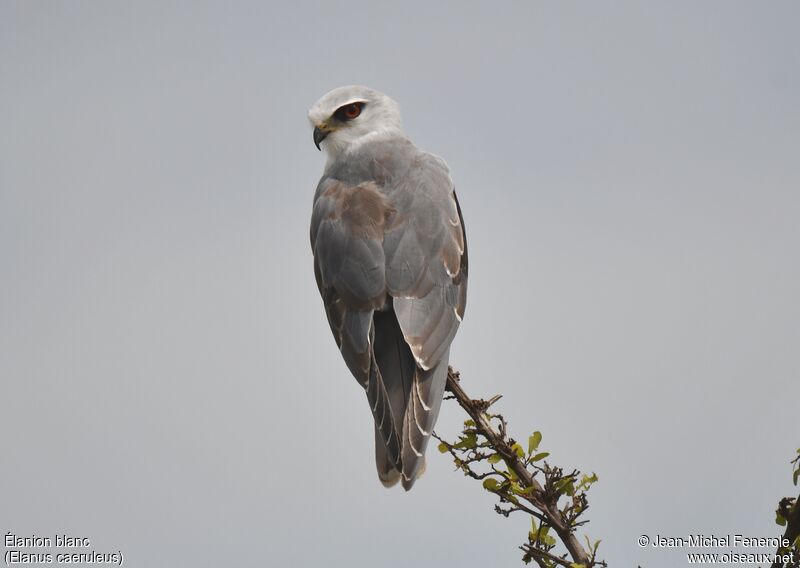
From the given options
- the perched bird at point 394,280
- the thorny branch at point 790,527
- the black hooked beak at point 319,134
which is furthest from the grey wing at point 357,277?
the thorny branch at point 790,527

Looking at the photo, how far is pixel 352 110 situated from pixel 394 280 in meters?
2.35

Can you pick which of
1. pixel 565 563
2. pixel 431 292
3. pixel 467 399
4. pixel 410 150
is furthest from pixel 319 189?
pixel 565 563

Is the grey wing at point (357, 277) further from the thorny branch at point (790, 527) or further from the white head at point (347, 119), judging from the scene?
the thorny branch at point (790, 527)

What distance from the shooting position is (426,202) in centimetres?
793

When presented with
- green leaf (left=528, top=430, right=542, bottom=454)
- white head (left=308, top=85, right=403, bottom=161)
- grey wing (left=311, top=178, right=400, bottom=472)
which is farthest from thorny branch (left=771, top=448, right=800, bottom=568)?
white head (left=308, top=85, right=403, bottom=161)

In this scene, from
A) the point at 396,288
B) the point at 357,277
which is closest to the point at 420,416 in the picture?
the point at 396,288

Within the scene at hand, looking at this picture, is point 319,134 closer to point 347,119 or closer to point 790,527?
point 347,119

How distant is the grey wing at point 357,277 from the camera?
7.08 m

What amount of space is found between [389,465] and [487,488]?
146 cm

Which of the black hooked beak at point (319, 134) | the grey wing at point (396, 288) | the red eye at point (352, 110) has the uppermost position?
the red eye at point (352, 110)

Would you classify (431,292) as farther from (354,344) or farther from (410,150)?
(410,150)

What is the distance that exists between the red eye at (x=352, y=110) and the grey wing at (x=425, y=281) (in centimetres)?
104

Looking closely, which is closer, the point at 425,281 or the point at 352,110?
the point at 425,281

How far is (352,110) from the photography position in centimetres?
916
